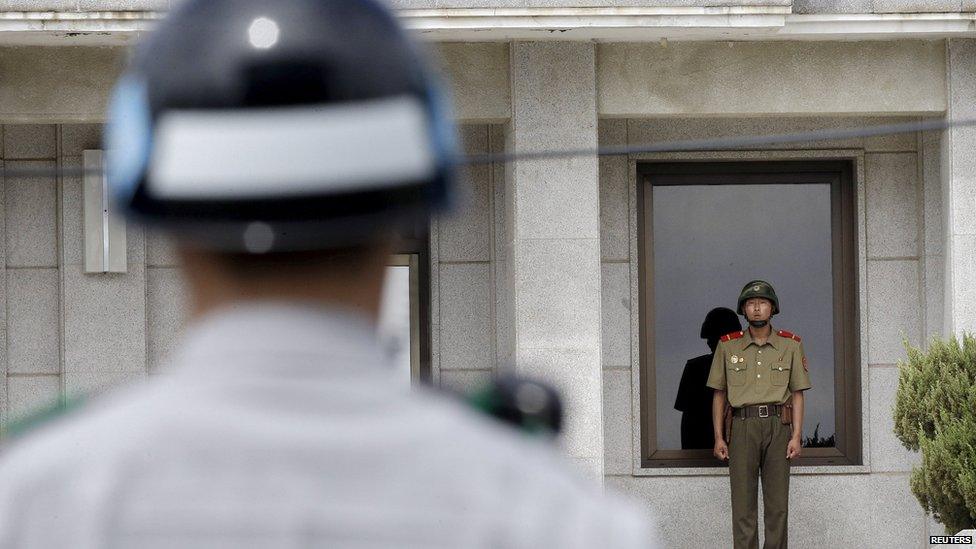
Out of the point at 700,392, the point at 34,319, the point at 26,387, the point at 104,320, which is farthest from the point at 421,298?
the point at 26,387

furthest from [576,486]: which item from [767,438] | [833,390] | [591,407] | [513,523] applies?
[833,390]

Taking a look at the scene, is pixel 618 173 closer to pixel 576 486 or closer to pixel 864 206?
pixel 864 206

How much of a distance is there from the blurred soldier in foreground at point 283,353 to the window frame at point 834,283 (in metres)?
10.2

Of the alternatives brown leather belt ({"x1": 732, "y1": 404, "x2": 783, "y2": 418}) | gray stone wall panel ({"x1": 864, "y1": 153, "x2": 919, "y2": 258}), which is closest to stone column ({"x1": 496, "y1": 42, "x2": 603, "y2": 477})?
brown leather belt ({"x1": 732, "y1": 404, "x2": 783, "y2": 418})

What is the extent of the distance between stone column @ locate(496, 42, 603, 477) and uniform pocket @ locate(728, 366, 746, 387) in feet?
3.96

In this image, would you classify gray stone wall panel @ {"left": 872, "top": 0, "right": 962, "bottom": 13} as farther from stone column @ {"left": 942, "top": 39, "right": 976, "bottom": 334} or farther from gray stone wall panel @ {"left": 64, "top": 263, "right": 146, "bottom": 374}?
gray stone wall panel @ {"left": 64, "top": 263, "right": 146, "bottom": 374}

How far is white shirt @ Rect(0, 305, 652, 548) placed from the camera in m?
0.82

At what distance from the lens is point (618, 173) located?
36.1 feet

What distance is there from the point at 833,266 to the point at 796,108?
151 cm

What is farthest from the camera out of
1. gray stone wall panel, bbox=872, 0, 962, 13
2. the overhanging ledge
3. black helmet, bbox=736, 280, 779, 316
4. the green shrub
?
black helmet, bbox=736, 280, 779, 316

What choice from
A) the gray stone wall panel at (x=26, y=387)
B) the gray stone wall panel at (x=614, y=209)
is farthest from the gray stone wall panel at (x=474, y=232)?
the gray stone wall panel at (x=26, y=387)

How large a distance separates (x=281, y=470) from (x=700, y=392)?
34.6 feet

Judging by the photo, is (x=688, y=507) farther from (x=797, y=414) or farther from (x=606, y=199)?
(x=606, y=199)

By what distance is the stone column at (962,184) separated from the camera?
33.4ft
